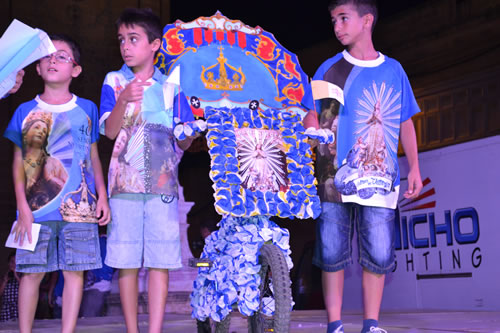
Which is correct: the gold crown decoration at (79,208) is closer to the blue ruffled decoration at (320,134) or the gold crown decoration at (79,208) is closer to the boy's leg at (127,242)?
the boy's leg at (127,242)

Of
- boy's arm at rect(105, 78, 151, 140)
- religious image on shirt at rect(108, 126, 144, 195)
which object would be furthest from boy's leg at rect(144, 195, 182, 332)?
boy's arm at rect(105, 78, 151, 140)

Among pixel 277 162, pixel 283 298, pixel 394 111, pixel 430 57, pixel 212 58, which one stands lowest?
pixel 283 298

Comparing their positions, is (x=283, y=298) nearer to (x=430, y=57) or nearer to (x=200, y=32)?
(x=200, y=32)

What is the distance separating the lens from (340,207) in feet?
10.7

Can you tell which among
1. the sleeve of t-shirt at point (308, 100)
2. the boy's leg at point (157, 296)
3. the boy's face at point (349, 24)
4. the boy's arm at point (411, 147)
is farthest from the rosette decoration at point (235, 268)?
the boy's face at point (349, 24)

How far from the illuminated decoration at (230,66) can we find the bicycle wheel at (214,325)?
103 centimetres

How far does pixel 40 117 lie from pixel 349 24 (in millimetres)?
1582

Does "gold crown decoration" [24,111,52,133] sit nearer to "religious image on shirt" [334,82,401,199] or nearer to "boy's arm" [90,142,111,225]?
"boy's arm" [90,142,111,225]

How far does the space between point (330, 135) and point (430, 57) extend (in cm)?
845

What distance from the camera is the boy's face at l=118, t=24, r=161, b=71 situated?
3.19 m

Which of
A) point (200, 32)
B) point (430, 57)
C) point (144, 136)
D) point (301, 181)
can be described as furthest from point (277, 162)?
point (430, 57)

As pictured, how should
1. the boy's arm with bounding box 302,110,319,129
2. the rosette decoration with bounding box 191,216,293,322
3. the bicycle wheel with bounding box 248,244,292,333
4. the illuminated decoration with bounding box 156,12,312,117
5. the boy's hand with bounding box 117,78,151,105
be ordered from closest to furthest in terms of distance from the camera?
the bicycle wheel with bounding box 248,244,292,333 → the rosette decoration with bounding box 191,216,293,322 → the boy's hand with bounding box 117,78,151,105 → the boy's arm with bounding box 302,110,319,129 → the illuminated decoration with bounding box 156,12,312,117

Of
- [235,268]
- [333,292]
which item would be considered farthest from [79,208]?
[333,292]

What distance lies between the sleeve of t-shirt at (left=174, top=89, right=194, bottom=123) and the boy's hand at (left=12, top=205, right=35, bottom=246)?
84cm
